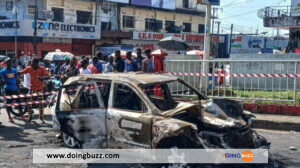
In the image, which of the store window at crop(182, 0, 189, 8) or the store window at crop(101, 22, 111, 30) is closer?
the store window at crop(101, 22, 111, 30)

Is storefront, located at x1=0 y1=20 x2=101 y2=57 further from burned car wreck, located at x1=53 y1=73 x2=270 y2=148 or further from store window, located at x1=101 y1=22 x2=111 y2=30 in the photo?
burned car wreck, located at x1=53 y1=73 x2=270 y2=148

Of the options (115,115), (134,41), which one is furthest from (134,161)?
(134,41)

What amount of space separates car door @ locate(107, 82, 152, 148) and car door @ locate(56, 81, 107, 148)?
0.59 feet

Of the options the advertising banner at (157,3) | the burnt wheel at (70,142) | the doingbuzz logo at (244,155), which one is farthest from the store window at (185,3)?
the doingbuzz logo at (244,155)

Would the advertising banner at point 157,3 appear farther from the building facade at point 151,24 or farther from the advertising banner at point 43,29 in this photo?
the advertising banner at point 43,29

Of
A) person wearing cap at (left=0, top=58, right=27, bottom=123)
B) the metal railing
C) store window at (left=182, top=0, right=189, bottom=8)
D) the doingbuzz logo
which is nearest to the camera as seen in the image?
the doingbuzz logo

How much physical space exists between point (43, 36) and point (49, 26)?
1023 millimetres

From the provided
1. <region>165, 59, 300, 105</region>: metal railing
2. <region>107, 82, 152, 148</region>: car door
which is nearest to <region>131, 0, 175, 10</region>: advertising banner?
<region>165, 59, 300, 105</region>: metal railing

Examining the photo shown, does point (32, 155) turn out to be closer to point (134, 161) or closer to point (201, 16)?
point (134, 161)

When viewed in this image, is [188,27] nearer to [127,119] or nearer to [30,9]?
[30,9]

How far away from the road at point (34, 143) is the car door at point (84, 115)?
492 millimetres

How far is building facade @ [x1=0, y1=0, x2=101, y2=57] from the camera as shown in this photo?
99.1 ft

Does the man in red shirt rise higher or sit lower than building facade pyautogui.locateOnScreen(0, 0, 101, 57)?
lower

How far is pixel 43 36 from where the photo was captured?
30.4m
